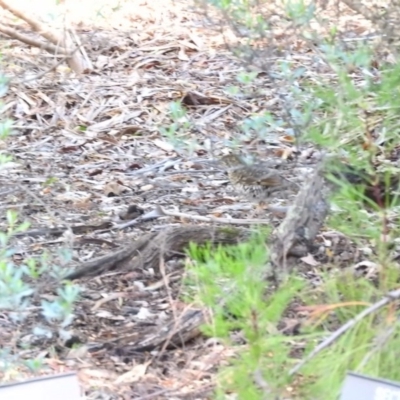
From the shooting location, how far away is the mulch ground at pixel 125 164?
6.24 feet

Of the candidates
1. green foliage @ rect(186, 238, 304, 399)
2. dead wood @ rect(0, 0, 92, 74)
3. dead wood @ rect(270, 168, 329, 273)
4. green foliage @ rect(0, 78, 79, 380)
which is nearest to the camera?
green foliage @ rect(186, 238, 304, 399)

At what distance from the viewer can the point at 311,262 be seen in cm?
224

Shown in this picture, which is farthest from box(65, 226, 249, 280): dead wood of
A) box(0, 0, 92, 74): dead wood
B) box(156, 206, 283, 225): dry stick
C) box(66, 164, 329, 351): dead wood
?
box(0, 0, 92, 74): dead wood

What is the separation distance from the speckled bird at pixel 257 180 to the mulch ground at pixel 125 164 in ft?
0.27

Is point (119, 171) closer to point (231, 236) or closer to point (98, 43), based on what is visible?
point (231, 236)

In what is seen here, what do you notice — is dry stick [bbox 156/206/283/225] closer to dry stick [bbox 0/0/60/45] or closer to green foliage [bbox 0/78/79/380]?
green foliage [bbox 0/78/79/380]

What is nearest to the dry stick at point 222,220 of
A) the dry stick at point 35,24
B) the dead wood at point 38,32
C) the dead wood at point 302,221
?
the dead wood at point 302,221

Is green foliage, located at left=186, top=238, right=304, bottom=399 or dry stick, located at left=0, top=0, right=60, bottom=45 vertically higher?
green foliage, located at left=186, top=238, right=304, bottom=399

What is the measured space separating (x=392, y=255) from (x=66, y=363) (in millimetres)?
869

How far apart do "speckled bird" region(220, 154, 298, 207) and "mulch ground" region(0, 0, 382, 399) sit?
0.08m

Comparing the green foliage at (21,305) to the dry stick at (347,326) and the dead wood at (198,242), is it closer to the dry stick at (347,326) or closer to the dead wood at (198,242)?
the dead wood at (198,242)

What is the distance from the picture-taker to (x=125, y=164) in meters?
3.43

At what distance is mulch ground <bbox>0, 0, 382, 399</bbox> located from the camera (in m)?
1.90

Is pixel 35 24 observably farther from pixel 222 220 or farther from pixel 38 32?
pixel 222 220
